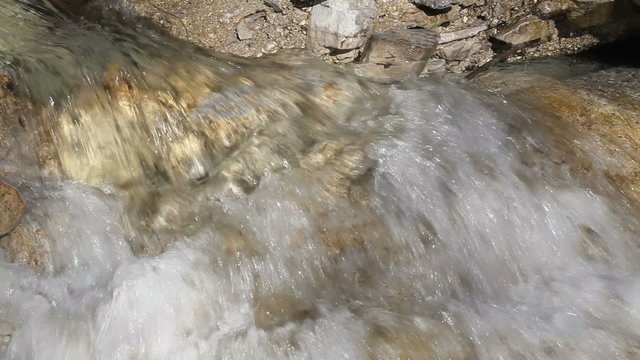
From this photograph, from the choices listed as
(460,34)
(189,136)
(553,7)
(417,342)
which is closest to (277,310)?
(417,342)

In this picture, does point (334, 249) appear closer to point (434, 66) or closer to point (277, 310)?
point (277, 310)

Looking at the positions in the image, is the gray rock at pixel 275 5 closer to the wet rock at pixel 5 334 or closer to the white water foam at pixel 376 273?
the white water foam at pixel 376 273

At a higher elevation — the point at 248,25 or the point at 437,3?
the point at 437,3

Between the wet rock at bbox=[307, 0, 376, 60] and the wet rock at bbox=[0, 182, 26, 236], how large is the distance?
226cm

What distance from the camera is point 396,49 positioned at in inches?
165

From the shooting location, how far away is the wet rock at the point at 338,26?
14.0 ft

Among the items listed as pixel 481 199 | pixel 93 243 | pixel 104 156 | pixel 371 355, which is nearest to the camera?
pixel 371 355

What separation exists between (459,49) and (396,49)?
20.9 inches

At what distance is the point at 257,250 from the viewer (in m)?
2.85

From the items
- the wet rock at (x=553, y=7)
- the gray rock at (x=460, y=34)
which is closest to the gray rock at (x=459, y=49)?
the gray rock at (x=460, y=34)

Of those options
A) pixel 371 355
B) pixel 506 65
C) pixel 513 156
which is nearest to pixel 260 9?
pixel 506 65

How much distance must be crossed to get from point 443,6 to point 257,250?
248 centimetres

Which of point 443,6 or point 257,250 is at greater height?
point 443,6

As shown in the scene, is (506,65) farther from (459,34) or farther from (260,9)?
(260,9)
